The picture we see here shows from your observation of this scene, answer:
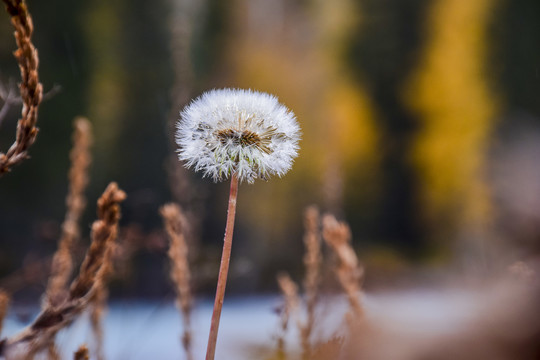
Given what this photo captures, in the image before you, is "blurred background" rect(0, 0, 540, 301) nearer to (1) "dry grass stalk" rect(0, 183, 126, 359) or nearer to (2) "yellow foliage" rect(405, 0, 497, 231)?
(2) "yellow foliage" rect(405, 0, 497, 231)

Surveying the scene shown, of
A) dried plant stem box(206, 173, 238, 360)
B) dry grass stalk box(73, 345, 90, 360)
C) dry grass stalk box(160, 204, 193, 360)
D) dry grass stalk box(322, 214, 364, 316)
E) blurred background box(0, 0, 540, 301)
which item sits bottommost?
dry grass stalk box(73, 345, 90, 360)

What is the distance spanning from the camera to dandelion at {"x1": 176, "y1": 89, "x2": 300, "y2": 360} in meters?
0.34

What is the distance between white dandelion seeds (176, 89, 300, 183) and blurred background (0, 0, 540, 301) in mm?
1642

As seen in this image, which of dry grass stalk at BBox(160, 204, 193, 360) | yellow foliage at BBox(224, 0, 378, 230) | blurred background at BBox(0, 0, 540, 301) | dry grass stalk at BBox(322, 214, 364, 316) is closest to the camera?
dry grass stalk at BBox(160, 204, 193, 360)

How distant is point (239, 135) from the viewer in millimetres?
346

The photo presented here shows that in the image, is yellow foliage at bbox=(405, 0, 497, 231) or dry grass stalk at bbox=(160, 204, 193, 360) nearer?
dry grass stalk at bbox=(160, 204, 193, 360)

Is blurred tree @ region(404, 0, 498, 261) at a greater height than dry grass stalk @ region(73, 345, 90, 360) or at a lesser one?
greater

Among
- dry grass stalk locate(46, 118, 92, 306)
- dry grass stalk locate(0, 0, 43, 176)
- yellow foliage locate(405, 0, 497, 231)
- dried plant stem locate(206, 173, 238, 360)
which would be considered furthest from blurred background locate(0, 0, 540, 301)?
dried plant stem locate(206, 173, 238, 360)

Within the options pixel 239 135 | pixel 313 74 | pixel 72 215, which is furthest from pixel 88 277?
pixel 313 74

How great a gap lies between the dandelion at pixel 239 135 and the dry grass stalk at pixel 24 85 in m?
0.11

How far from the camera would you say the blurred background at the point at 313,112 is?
3398mm

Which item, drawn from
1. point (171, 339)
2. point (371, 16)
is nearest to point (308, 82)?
point (371, 16)

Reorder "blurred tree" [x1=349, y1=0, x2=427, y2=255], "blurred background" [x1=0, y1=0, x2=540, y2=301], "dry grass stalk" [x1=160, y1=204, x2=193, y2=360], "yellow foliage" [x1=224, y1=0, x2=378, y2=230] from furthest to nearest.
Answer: "blurred tree" [x1=349, y1=0, x2=427, y2=255] → "yellow foliage" [x1=224, y1=0, x2=378, y2=230] → "blurred background" [x1=0, y1=0, x2=540, y2=301] → "dry grass stalk" [x1=160, y1=204, x2=193, y2=360]

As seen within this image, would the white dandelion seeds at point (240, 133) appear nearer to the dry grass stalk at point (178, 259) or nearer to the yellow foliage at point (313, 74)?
the dry grass stalk at point (178, 259)
